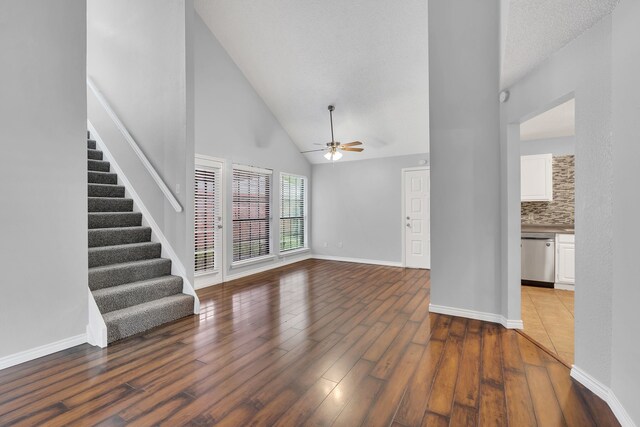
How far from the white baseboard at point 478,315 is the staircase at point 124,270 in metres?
2.91

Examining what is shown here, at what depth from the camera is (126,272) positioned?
3293mm

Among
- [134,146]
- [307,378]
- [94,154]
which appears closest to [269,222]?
[134,146]

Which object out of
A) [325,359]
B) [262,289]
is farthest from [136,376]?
[262,289]

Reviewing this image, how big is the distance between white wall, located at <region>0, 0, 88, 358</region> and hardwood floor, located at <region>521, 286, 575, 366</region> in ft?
14.0

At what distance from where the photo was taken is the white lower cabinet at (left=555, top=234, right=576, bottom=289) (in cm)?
443

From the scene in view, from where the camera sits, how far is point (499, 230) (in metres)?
3.18

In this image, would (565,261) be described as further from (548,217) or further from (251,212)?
(251,212)

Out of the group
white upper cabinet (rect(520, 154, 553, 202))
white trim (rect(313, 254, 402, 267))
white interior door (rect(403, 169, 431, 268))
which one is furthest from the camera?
white trim (rect(313, 254, 402, 267))

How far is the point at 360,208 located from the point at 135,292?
191 inches

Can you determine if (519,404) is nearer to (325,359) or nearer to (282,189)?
(325,359)

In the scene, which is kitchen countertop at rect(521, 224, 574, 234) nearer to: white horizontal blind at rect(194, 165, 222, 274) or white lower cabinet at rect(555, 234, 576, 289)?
white lower cabinet at rect(555, 234, 576, 289)

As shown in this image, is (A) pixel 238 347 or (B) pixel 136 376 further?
(A) pixel 238 347

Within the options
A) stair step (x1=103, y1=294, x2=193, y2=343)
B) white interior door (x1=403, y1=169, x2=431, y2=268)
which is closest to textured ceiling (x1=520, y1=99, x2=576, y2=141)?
white interior door (x1=403, y1=169, x2=431, y2=268)

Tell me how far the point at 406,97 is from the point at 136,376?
A: 204 inches
